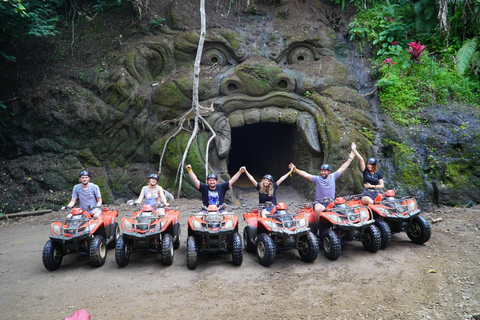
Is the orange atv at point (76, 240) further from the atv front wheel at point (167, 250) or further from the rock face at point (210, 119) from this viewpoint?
the rock face at point (210, 119)

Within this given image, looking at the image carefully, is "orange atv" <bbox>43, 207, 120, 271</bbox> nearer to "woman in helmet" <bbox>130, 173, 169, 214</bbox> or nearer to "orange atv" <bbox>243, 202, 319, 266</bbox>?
"woman in helmet" <bbox>130, 173, 169, 214</bbox>

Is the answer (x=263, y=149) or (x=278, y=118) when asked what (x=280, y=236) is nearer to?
(x=278, y=118)

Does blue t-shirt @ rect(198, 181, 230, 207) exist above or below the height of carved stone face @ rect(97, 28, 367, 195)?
below

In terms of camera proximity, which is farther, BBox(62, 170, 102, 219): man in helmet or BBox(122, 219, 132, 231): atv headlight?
BBox(62, 170, 102, 219): man in helmet

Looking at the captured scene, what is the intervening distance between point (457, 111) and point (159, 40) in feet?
28.9

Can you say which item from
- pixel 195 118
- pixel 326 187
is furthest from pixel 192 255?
pixel 195 118

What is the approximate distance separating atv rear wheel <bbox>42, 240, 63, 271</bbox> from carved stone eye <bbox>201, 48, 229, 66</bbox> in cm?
727

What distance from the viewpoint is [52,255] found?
17.9ft

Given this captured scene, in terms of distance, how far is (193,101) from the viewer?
990cm

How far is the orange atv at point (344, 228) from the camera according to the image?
18.6ft

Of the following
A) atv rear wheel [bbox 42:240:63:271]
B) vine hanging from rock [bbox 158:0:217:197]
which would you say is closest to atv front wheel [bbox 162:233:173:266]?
atv rear wheel [bbox 42:240:63:271]

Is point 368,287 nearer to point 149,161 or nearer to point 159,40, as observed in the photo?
point 149,161

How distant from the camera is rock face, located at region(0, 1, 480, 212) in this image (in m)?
9.75

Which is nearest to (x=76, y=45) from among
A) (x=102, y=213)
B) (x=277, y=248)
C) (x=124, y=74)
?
(x=124, y=74)
